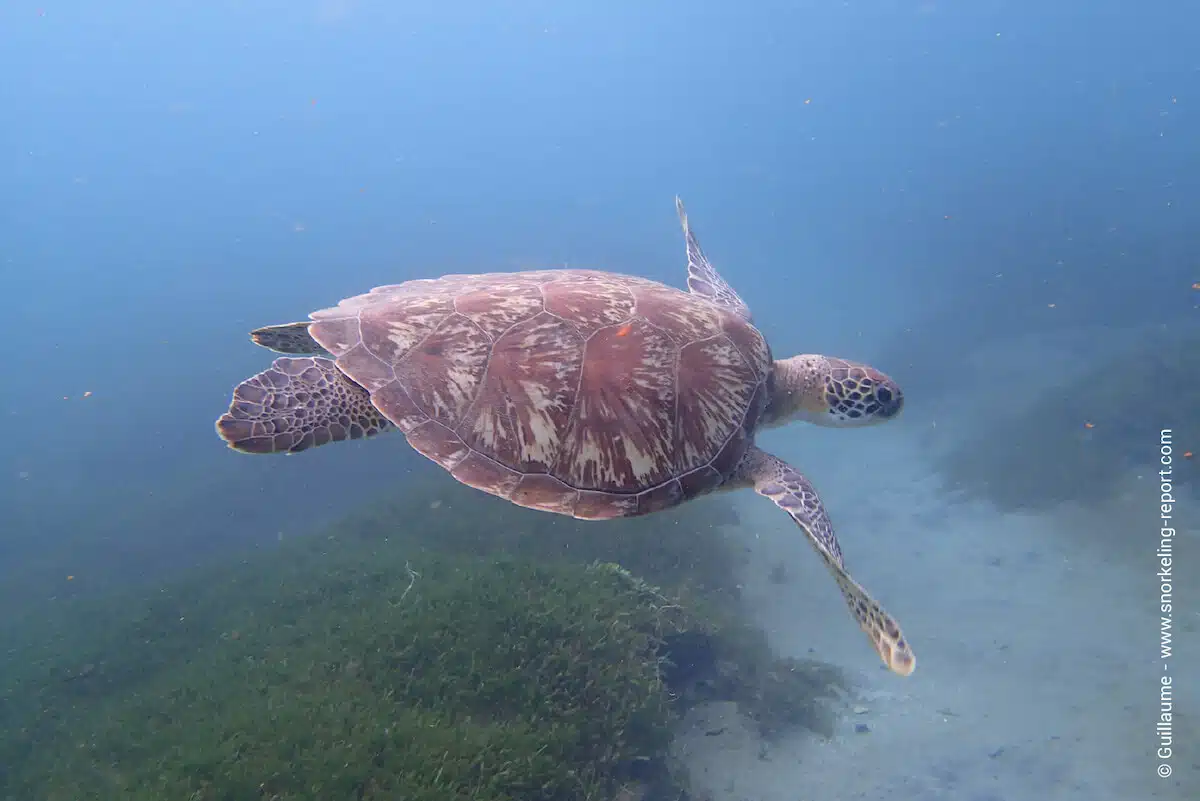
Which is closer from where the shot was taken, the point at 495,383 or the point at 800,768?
the point at 495,383

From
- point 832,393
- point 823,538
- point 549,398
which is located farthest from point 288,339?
point 832,393

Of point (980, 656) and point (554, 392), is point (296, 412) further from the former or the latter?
point (980, 656)

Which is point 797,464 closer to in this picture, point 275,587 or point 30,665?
point 275,587

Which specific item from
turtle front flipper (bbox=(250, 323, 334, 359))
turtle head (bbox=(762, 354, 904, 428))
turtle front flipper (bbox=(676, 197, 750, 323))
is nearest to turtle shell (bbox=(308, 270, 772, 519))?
turtle front flipper (bbox=(250, 323, 334, 359))

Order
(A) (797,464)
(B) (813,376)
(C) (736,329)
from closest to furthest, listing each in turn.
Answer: (C) (736,329) < (B) (813,376) < (A) (797,464)

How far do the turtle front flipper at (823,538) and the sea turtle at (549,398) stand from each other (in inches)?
0.4

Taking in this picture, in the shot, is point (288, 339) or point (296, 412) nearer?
point (296, 412)

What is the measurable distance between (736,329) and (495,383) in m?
1.82

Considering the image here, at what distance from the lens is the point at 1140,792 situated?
4.62m

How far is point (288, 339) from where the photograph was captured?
4.04 meters

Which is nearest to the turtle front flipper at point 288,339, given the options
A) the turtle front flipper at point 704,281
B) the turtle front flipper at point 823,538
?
the turtle front flipper at point 823,538

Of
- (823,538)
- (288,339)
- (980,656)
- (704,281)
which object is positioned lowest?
(980,656)

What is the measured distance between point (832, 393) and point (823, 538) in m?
1.43

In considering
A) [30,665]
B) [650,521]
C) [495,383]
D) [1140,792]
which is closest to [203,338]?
[30,665]
